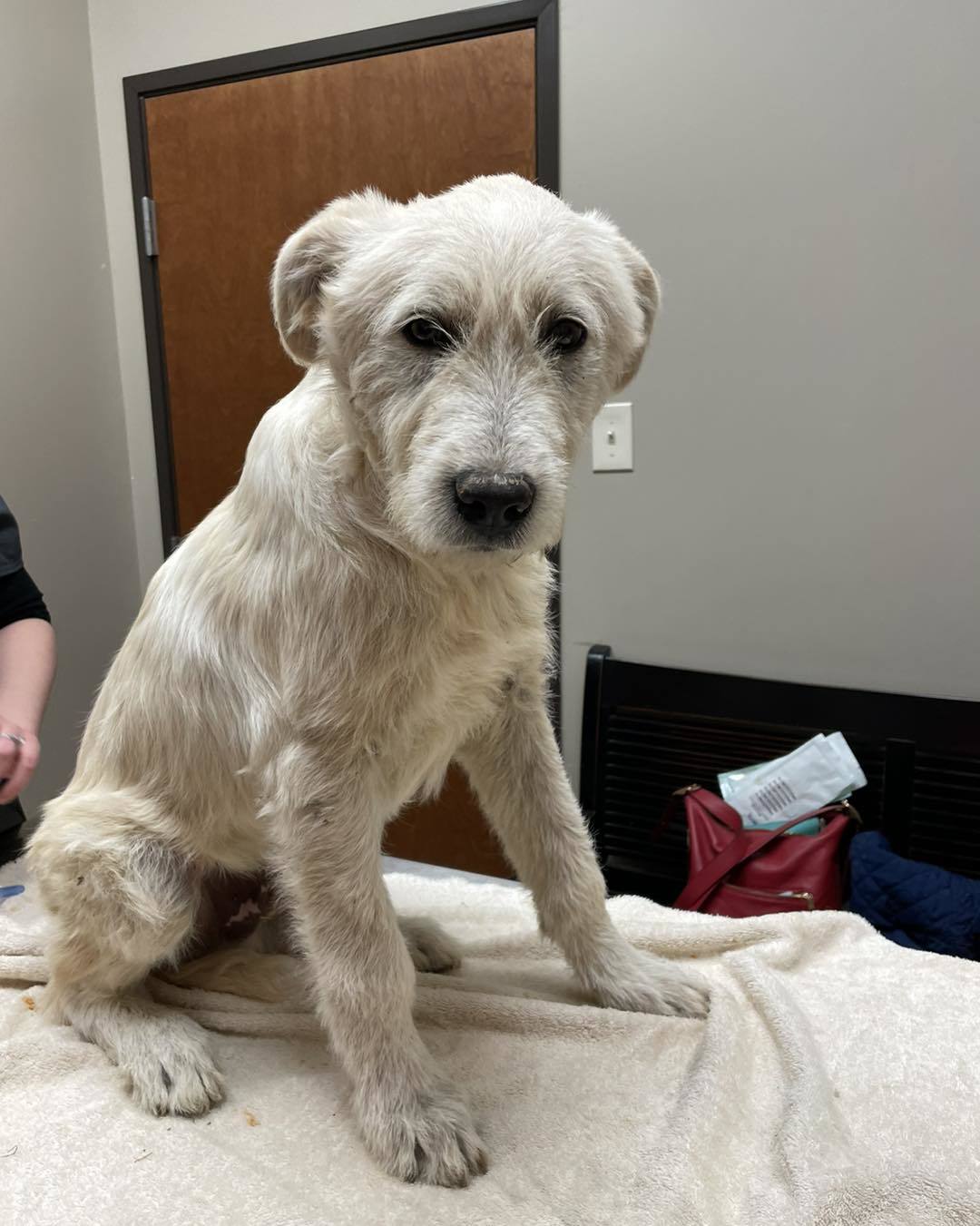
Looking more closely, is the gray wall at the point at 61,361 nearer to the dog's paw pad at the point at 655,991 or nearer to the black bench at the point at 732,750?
the black bench at the point at 732,750

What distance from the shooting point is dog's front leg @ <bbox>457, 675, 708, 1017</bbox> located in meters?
1.31

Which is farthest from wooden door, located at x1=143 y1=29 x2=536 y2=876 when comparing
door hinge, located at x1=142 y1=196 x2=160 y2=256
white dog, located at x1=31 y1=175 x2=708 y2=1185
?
white dog, located at x1=31 y1=175 x2=708 y2=1185

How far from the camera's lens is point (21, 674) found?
1.65 meters

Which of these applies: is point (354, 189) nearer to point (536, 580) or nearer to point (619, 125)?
point (619, 125)

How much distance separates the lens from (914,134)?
1.82m

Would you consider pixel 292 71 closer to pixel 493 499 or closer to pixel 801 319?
pixel 801 319


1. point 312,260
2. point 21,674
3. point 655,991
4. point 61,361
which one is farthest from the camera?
point 61,361

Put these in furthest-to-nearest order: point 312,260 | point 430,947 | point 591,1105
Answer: point 430,947, point 591,1105, point 312,260

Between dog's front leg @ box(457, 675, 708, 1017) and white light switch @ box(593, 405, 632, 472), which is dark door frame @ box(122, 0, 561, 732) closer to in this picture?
white light switch @ box(593, 405, 632, 472)

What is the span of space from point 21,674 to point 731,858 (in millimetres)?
1624

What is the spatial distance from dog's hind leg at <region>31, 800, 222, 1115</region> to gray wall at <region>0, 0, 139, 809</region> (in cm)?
158

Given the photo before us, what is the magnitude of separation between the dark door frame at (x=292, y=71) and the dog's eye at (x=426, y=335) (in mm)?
1319

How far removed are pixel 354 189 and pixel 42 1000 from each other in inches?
85.3

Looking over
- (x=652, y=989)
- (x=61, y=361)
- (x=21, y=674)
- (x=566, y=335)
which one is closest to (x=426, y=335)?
(x=566, y=335)
